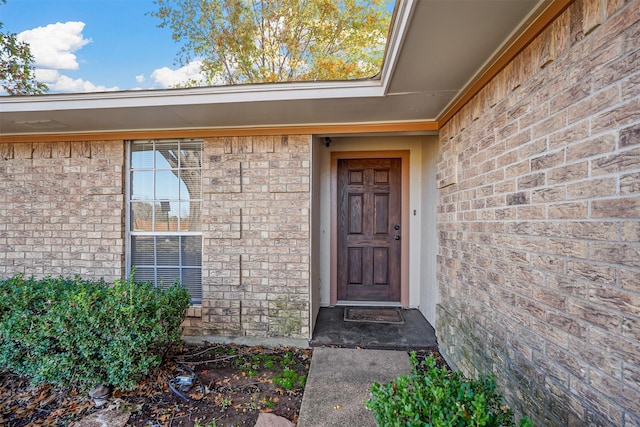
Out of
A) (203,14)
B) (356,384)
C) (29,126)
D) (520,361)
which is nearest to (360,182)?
(356,384)

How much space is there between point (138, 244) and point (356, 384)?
9.28ft

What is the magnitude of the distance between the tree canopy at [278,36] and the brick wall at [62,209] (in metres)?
3.70

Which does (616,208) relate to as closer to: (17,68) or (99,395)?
(99,395)

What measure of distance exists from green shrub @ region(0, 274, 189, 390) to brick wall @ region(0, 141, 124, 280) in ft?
3.21

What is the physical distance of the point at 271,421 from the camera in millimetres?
1990

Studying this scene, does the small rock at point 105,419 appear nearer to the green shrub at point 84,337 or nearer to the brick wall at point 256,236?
the green shrub at point 84,337

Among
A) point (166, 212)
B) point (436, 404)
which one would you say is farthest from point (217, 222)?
point (436, 404)

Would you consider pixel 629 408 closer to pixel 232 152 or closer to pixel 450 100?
pixel 450 100

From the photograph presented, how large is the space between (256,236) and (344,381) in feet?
5.36

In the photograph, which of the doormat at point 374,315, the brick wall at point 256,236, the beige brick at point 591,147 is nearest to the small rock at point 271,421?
the brick wall at point 256,236

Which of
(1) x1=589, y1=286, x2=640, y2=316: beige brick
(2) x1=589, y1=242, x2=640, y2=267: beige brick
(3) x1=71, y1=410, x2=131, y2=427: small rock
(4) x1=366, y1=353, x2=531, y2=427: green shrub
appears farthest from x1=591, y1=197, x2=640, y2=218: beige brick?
(3) x1=71, y1=410, x2=131, y2=427: small rock

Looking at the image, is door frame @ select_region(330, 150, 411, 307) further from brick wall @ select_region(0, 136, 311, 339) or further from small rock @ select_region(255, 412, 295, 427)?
small rock @ select_region(255, 412, 295, 427)

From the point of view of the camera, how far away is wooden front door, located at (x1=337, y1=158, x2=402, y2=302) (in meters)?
4.00

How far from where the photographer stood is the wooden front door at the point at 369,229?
4.00 meters
